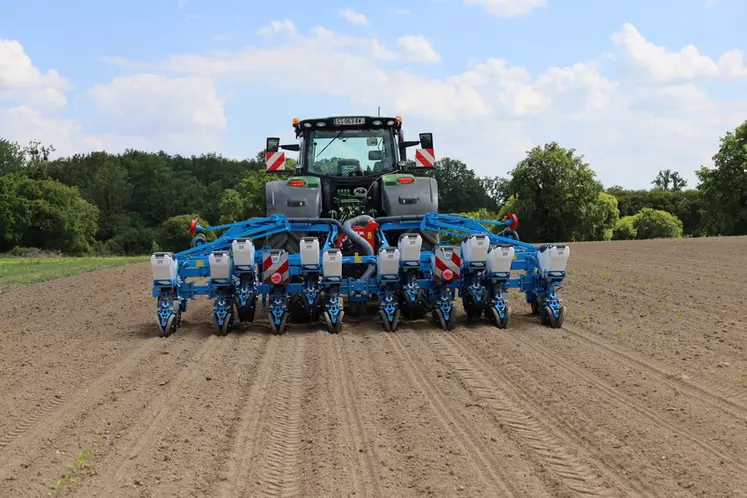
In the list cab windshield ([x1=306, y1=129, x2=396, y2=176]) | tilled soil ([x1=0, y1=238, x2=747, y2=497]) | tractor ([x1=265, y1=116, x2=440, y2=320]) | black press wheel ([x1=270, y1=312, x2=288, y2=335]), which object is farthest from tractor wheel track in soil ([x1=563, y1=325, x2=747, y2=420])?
cab windshield ([x1=306, y1=129, x2=396, y2=176])

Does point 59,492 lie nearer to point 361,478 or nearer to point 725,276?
point 361,478

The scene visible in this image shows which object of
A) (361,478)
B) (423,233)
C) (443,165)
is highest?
(443,165)

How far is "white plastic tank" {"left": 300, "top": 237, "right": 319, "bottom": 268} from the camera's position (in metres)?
8.16

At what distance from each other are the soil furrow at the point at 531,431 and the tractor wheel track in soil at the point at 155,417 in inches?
84.3

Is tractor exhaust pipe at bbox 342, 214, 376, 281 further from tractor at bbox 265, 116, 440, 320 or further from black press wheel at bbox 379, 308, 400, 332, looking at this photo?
black press wheel at bbox 379, 308, 400, 332

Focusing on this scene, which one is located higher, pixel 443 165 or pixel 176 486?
pixel 443 165

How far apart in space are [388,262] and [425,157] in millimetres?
2806

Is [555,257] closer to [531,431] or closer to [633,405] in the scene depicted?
[633,405]

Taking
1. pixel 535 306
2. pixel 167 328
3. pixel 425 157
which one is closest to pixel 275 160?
pixel 425 157

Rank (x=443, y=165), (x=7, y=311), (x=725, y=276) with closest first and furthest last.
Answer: (x=7, y=311), (x=725, y=276), (x=443, y=165)

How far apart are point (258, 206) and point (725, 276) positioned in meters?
39.9

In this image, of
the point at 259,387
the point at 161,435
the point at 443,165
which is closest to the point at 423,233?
the point at 259,387

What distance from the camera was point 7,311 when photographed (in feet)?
37.9

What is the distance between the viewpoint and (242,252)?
8.18 metres
